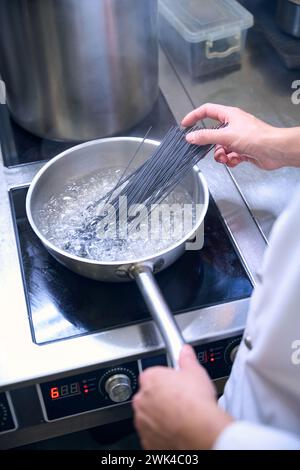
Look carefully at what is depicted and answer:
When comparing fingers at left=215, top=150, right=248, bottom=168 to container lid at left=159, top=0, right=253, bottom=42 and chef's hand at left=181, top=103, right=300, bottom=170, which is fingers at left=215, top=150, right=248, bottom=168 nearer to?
chef's hand at left=181, top=103, right=300, bottom=170

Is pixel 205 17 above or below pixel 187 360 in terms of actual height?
above

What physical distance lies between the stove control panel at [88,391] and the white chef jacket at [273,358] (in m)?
0.16

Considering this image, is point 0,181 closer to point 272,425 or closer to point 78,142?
point 78,142

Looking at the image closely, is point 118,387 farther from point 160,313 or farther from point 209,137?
point 209,137

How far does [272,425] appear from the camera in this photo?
2.33 feet

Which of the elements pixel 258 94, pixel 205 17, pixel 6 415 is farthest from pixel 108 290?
pixel 205 17

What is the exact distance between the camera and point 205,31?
4.17 feet

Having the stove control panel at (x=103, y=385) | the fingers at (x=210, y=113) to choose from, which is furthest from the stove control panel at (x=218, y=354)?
the fingers at (x=210, y=113)

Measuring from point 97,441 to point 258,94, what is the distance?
93cm

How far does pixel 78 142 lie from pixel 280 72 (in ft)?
1.74

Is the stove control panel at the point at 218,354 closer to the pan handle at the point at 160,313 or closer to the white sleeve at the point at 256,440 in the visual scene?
the pan handle at the point at 160,313

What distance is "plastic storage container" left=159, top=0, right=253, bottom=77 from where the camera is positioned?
50.4 inches

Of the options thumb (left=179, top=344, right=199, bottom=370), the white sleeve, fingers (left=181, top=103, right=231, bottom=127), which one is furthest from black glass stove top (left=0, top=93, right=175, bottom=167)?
the white sleeve
